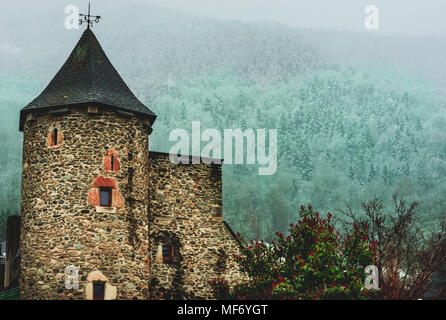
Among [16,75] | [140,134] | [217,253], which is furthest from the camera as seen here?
[16,75]

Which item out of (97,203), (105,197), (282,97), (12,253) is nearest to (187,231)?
(105,197)

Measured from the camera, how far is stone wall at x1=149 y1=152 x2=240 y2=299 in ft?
82.9

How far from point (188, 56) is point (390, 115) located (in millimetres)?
47326

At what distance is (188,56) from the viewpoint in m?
151

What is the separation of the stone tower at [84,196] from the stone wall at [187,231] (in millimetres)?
1742

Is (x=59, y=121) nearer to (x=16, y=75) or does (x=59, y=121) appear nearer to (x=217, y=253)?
(x=217, y=253)

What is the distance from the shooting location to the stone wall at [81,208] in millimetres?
21578

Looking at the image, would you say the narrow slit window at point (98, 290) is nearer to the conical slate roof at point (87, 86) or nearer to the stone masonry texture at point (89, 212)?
the stone masonry texture at point (89, 212)

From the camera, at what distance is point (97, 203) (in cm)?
2206

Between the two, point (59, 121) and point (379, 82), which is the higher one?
point (379, 82)

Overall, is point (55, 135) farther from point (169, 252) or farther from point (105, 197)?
point (169, 252)

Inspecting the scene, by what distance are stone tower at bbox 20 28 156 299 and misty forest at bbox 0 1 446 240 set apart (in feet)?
214
